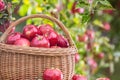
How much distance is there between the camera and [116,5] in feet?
22.3

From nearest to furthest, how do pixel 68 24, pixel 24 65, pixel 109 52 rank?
pixel 24 65 → pixel 68 24 → pixel 109 52

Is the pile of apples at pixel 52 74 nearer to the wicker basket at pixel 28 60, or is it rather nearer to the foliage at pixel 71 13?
the wicker basket at pixel 28 60

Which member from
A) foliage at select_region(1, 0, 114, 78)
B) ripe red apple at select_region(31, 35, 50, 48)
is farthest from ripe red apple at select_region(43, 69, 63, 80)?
foliage at select_region(1, 0, 114, 78)

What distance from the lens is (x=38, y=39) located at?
2215 millimetres

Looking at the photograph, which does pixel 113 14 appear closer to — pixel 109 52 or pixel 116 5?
pixel 116 5

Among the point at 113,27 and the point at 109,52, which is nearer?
the point at 109,52

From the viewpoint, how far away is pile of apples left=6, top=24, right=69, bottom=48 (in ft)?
7.30

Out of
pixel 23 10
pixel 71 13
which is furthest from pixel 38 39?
pixel 71 13

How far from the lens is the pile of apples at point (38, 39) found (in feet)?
7.30

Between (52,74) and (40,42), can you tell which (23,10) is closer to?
(40,42)

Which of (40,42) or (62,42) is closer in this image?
(40,42)

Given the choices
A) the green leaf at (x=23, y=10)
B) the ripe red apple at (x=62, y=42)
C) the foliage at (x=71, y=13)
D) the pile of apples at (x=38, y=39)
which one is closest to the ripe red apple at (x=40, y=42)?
the pile of apples at (x=38, y=39)

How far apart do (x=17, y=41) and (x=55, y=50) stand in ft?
0.70

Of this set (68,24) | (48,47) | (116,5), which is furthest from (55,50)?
(116,5)
